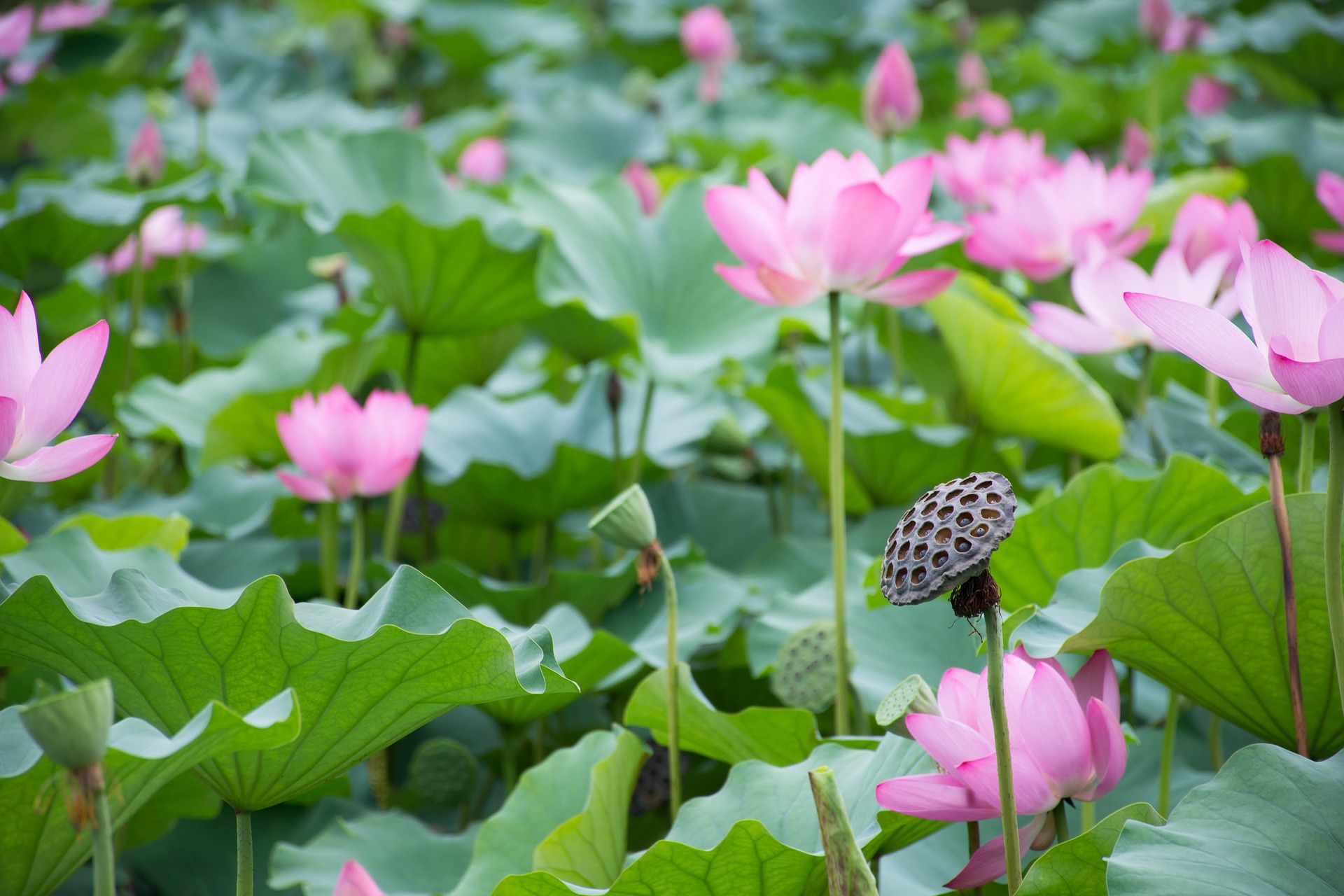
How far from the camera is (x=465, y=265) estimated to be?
1204mm

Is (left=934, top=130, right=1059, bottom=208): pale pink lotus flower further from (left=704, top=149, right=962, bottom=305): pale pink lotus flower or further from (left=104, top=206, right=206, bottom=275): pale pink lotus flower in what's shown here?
(left=104, top=206, right=206, bottom=275): pale pink lotus flower

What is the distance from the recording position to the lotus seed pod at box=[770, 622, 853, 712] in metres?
0.85

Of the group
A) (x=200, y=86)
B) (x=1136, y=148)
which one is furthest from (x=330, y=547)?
(x=1136, y=148)

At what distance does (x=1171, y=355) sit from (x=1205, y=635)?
2.67 ft

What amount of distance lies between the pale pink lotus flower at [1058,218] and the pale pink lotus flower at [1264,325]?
66 centimetres

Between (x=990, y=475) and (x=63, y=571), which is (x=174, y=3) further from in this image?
(x=990, y=475)

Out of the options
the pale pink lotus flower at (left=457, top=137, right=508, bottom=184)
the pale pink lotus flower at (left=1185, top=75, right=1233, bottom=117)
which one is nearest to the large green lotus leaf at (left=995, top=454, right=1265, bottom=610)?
the pale pink lotus flower at (left=457, top=137, right=508, bottom=184)

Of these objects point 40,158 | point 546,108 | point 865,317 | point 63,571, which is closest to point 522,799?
point 63,571

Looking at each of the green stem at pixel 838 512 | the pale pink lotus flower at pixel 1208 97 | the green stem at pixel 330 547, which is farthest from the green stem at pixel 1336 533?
the pale pink lotus flower at pixel 1208 97

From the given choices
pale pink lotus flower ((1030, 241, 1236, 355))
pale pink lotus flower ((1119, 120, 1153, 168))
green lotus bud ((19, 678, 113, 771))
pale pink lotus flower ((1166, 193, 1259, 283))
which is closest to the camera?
green lotus bud ((19, 678, 113, 771))

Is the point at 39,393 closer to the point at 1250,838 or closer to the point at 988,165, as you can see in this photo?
the point at 1250,838

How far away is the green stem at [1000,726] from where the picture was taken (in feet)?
1.65

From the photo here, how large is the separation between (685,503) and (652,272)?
29 cm

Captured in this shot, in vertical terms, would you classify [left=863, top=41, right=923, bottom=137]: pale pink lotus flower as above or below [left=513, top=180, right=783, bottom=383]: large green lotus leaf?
above
